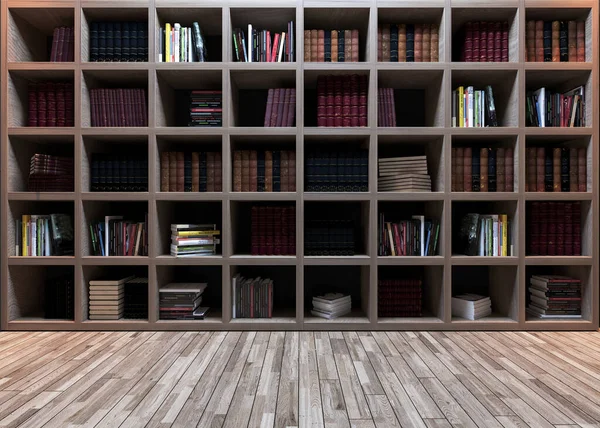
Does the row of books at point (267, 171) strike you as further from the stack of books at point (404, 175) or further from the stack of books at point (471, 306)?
the stack of books at point (471, 306)

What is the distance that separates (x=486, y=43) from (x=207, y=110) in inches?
76.3

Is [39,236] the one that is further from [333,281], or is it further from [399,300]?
[399,300]

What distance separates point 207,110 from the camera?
289 centimetres

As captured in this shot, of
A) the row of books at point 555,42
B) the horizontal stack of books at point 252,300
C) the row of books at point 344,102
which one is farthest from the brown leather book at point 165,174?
the row of books at point 555,42

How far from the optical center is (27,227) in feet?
9.45

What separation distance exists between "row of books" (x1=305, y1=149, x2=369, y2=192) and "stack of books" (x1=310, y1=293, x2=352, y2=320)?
0.77 m

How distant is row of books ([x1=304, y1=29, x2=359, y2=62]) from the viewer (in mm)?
2879

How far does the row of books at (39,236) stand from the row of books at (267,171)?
4.19 ft

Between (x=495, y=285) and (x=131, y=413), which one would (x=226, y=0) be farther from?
(x=495, y=285)

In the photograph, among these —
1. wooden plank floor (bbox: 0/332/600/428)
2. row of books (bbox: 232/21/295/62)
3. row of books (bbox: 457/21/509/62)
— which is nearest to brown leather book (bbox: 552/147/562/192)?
row of books (bbox: 457/21/509/62)

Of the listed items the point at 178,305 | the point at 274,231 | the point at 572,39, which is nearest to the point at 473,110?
the point at 572,39

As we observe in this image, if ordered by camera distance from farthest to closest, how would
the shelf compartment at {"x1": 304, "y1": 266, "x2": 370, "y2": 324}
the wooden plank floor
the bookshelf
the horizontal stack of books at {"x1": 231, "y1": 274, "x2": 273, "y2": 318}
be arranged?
1. the shelf compartment at {"x1": 304, "y1": 266, "x2": 370, "y2": 324}
2. the horizontal stack of books at {"x1": 231, "y1": 274, "x2": 273, "y2": 318}
3. the bookshelf
4. the wooden plank floor

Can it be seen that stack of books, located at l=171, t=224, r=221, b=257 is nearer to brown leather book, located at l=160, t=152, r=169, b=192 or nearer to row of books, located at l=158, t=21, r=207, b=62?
brown leather book, located at l=160, t=152, r=169, b=192

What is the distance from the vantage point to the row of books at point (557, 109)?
287 centimetres
